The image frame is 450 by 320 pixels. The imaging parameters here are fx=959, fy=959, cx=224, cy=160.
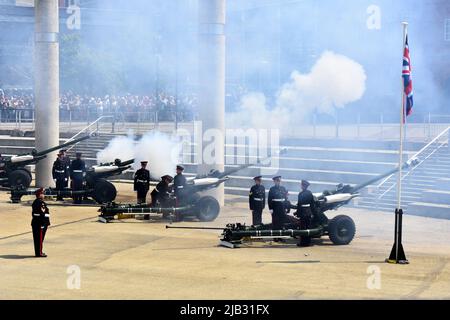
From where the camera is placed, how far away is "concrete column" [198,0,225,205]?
952 inches

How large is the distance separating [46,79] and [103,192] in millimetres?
5316

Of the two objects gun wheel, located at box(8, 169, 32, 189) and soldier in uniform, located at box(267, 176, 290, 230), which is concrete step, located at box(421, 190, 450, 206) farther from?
gun wheel, located at box(8, 169, 32, 189)

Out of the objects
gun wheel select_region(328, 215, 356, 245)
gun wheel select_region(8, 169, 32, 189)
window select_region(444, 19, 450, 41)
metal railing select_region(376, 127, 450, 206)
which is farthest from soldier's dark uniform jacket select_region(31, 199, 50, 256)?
window select_region(444, 19, 450, 41)

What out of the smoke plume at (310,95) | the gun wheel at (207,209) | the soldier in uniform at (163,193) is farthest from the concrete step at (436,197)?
the soldier in uniform at (163,193)

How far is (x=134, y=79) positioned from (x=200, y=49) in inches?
746

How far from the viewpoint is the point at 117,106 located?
39844 millimetres

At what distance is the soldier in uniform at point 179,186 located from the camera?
824 inches

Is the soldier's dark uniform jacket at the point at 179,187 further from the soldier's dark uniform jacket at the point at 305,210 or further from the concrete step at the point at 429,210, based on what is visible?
the concrete step at the point at 429,210

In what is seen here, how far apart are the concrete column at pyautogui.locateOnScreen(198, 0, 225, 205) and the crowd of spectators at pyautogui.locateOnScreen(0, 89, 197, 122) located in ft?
40.6

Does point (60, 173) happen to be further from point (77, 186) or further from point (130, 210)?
point (130, 210)

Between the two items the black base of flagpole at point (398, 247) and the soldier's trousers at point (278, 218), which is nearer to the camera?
the black base of flagpole at point (398, 247)

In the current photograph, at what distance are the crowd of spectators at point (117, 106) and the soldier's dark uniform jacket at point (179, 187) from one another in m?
15.8

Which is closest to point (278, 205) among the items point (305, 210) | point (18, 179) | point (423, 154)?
point (305, 210)
